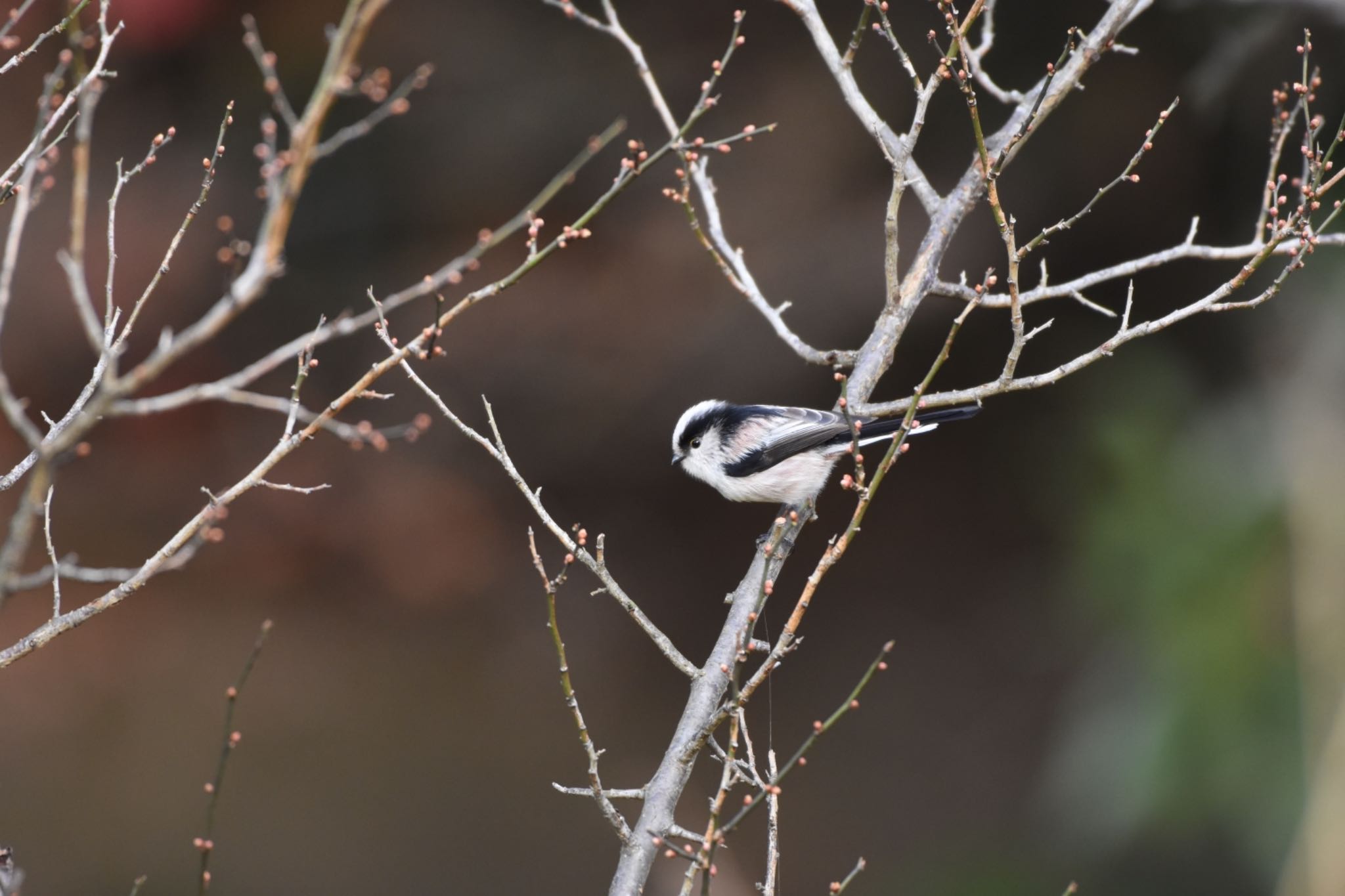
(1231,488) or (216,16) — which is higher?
(216,16)

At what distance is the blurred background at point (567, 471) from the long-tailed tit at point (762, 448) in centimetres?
245

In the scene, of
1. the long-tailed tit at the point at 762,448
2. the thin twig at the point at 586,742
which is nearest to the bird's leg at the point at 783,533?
the long-tailed tit at the point at 762,448

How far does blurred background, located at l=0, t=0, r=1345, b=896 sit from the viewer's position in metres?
6.98

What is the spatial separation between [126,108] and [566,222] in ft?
9.47

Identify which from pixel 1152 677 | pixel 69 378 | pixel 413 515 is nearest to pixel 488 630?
pixel 413 515

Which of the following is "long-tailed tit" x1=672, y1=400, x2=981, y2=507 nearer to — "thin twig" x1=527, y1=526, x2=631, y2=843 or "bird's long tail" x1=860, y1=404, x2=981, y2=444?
"bird's long tail" x1=860, y1=404, x2=981, y2=444

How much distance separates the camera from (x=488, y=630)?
27.4ft

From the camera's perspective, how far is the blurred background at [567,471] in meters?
6.98

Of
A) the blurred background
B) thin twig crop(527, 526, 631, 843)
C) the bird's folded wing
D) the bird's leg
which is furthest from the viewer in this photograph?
the blurred background

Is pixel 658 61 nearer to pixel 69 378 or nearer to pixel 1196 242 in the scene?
pixel 1196 242

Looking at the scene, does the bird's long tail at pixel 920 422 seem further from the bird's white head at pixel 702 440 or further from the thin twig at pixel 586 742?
the thin twig at pixel 586 742

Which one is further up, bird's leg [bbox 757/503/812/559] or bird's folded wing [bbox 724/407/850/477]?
bird's folded wing [bbox 724/407/850/477]

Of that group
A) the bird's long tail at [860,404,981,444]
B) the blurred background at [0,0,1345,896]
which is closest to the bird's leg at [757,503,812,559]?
the bird's long tail at [860,404,981,444]

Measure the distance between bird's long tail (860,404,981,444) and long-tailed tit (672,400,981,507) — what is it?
0.58 ft
